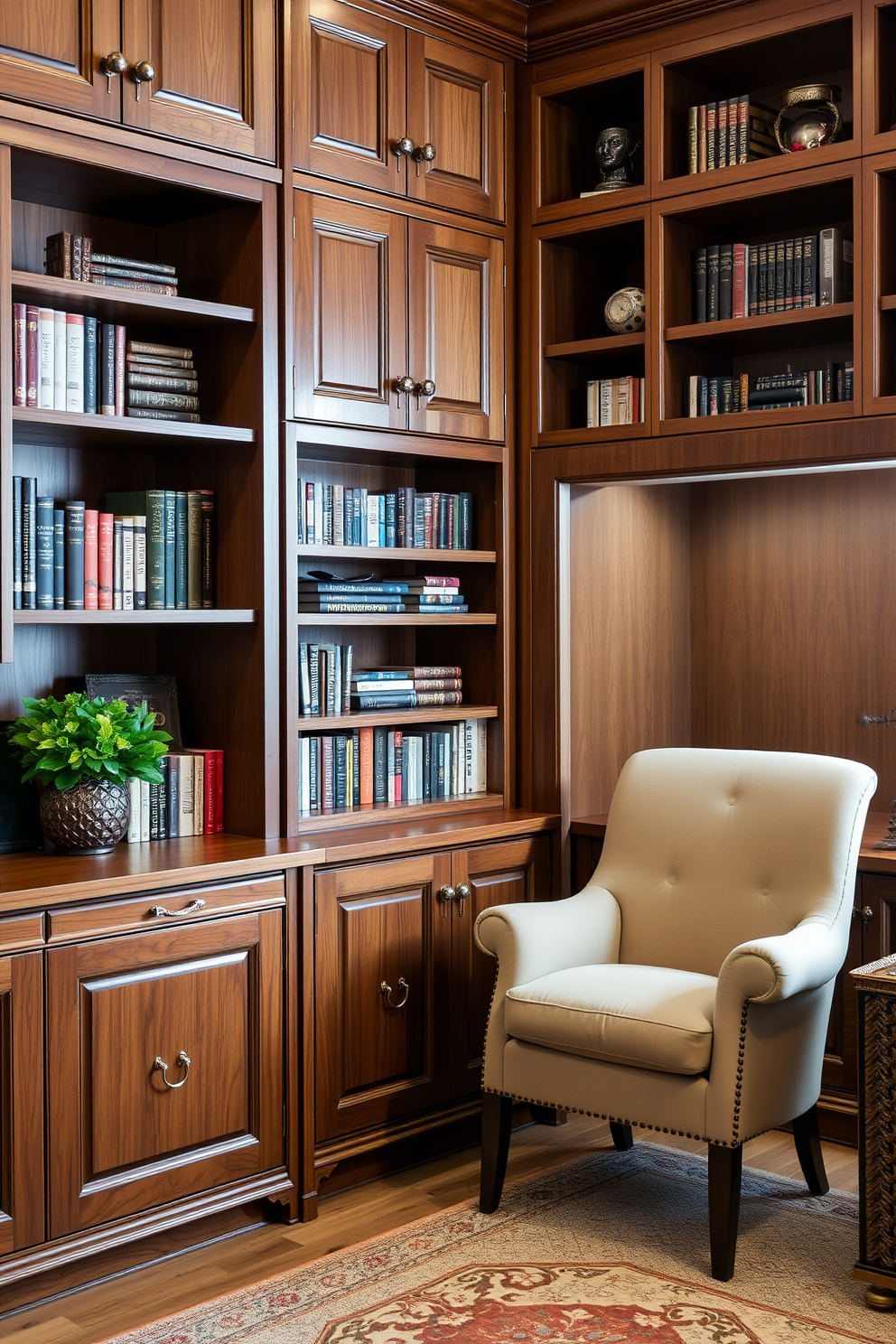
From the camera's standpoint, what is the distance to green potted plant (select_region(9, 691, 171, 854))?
2801 millimetres

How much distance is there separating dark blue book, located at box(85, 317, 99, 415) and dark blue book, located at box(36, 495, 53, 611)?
23cm

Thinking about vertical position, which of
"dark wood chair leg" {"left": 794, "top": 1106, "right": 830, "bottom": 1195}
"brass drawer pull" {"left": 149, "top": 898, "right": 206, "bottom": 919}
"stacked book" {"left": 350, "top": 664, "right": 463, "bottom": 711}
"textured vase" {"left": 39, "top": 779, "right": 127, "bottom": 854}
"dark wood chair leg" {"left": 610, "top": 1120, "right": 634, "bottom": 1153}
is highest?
"stacked book" {"left": 350, "top": 664, "right": 463, "bottom": 711}

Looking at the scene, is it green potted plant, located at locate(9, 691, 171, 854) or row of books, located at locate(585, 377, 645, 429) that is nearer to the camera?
green potted plant, located at locate(9, 691, 171, 854)

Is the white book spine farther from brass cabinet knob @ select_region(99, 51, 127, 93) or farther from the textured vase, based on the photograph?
the textured vase

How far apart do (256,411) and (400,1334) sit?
196 cm

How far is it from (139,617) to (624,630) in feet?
5.27

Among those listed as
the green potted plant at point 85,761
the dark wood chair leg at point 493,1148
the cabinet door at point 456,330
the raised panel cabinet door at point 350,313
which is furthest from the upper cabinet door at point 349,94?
the dark wood chair leg at point 493,1148

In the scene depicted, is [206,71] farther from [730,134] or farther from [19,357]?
[730,134]

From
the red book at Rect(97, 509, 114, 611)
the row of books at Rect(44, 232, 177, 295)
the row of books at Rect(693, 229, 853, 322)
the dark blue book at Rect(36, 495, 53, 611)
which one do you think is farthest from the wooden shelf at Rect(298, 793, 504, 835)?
the row of books at Rect(693, 229, 853, 322)

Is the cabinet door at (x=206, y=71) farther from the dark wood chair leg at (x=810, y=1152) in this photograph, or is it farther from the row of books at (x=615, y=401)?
the dark wood chair leg at (x=810, y=1152)

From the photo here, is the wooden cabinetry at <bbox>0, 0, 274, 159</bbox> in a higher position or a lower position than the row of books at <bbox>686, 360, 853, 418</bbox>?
higher

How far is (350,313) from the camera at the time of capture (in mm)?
3293

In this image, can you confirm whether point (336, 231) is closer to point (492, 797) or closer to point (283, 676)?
point (283, 676)

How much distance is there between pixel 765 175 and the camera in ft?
10.8
